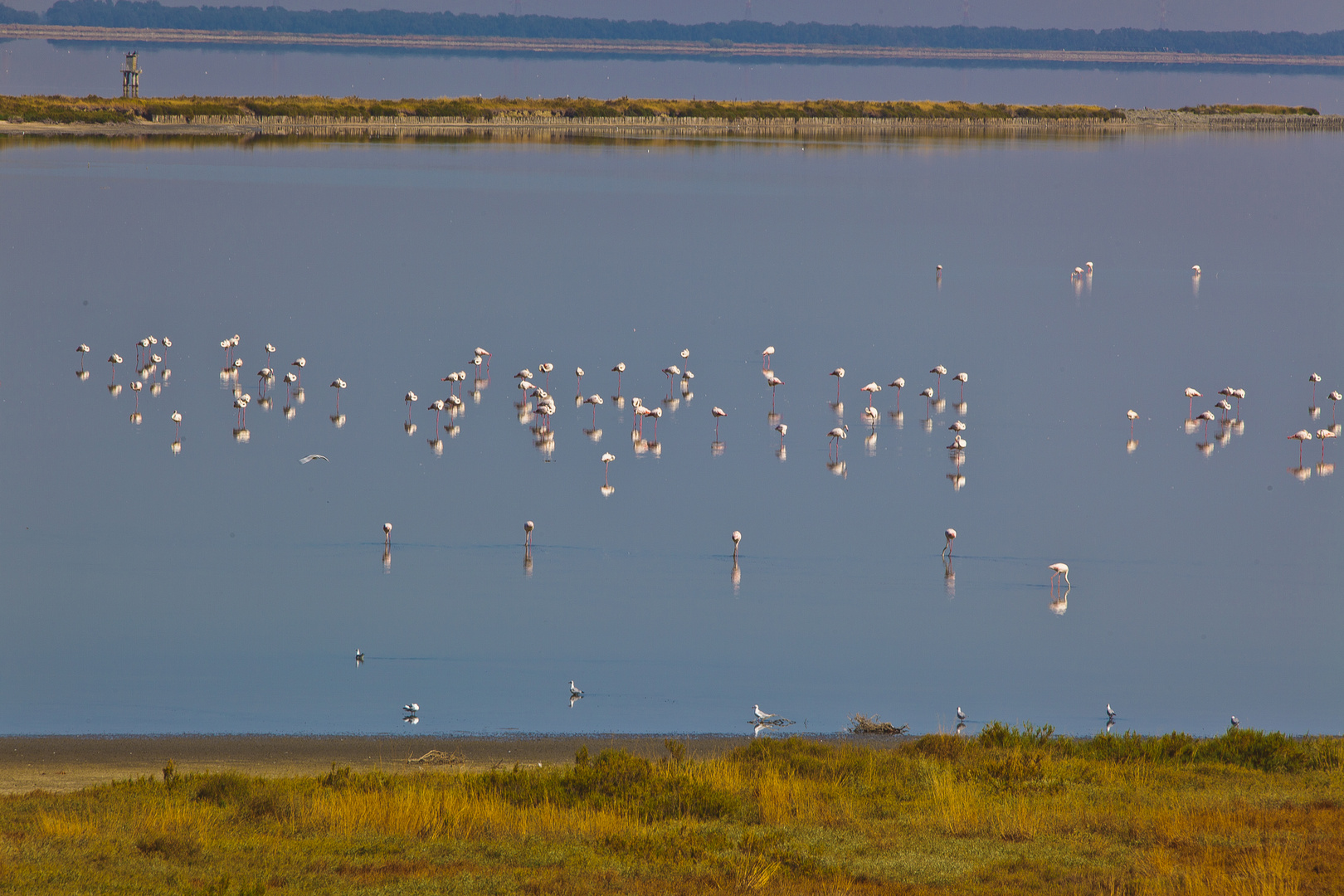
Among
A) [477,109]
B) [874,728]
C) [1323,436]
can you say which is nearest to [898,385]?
[1323,436]

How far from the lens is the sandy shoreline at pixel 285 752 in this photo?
1267 cm

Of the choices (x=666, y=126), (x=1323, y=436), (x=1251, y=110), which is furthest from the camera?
(x=1251, y=110)

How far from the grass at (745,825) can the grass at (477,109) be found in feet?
317

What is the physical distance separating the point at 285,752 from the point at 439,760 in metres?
1.42

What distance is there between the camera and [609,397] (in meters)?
29.9

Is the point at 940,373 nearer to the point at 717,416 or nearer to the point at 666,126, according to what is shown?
the point at 717,416

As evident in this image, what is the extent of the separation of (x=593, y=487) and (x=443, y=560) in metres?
4.36

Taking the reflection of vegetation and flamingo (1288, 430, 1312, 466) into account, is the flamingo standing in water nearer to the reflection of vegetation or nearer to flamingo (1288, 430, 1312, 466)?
flamingo (1288, 430, 1312, 466)

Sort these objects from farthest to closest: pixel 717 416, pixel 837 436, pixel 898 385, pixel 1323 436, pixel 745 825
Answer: pixel 898 385
pixel 717 416
pixel 1323 436
pixel 837 436
pixel 745 825

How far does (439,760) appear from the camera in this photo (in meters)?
13.1

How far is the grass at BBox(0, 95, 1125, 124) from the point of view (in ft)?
335

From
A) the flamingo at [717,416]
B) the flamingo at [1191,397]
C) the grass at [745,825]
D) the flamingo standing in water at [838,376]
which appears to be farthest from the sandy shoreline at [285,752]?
the flamingo at [1191,397]

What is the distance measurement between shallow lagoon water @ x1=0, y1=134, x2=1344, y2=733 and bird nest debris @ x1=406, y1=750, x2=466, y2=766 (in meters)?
1.40

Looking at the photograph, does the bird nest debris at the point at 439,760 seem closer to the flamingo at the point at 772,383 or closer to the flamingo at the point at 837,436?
the flamingo at the point at 837,436
